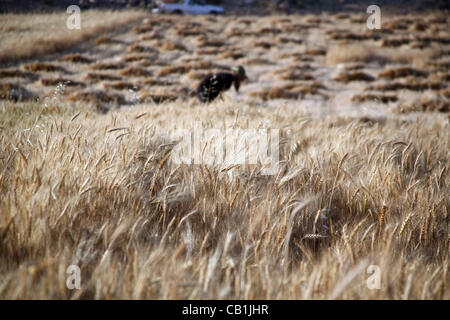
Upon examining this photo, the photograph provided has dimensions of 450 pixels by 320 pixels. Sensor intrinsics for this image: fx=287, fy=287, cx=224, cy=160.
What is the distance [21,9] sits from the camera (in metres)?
6.27

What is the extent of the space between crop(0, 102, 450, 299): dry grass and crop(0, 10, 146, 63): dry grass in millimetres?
4232

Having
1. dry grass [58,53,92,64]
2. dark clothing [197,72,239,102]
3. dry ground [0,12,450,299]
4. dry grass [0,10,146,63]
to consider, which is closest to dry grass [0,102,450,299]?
dry ground [0,12,450,299]

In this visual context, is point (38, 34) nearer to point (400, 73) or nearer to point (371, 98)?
point (371, 98)

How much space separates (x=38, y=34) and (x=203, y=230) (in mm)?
7193

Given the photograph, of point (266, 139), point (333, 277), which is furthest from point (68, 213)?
point (266, 139)

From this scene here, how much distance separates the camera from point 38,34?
6.39 metres

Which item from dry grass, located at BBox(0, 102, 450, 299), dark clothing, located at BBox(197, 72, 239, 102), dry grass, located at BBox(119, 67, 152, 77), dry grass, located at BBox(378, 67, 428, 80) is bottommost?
dry grass, located at BBox(0, 102, 450, 299)

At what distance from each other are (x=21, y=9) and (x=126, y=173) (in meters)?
7.01

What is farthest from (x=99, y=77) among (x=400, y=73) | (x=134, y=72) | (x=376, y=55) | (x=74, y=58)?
(x=376, y=55)

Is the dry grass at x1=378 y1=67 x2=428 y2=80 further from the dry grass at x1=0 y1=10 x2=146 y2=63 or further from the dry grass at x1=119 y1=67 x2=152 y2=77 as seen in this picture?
the dry grass at x1=0 y1=10 x2=146 y2=63

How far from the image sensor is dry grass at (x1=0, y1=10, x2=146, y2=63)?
4.99 meters

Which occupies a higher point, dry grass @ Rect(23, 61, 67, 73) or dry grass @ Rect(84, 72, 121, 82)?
dry grass @ Rect(23, 61, 67, 73)

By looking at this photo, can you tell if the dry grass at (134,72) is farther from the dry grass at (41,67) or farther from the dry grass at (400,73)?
the dry grass at (400,73)

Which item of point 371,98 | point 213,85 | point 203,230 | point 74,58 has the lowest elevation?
point 203,230
